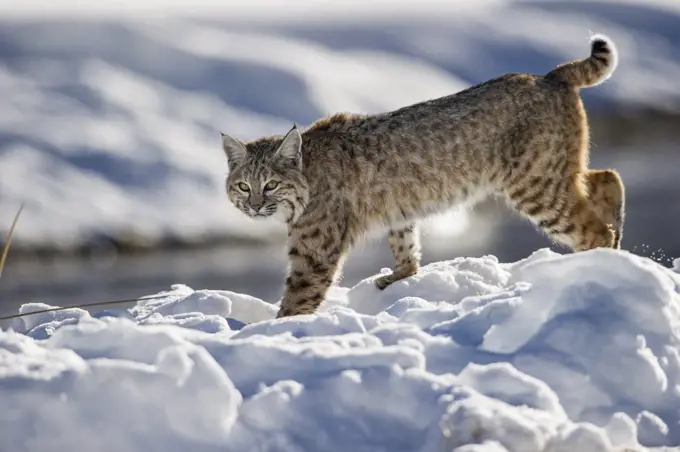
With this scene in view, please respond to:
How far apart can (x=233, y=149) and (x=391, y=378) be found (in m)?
3.32

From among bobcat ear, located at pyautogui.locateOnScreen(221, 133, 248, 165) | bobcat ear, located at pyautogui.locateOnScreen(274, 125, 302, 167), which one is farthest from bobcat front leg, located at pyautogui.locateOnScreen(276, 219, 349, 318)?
bobcat ear, located at pyautogui.locateOnScreen(221, 133, 248, 165)

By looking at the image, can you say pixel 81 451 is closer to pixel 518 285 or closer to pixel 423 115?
pixel 518 285

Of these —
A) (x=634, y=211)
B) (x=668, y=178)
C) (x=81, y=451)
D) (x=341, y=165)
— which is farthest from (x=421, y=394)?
(x=668, y=178)

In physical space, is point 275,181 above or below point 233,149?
below

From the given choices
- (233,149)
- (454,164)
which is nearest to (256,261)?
(233,149)

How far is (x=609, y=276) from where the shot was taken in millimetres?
4102

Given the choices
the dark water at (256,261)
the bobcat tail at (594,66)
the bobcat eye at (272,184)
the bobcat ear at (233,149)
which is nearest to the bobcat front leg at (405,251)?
the bobcat eye at (272,184)

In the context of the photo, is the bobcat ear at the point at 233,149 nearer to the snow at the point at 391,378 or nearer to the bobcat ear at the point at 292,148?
the bobcat ear at the point at 292,148

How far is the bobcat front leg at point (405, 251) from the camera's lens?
6961mm

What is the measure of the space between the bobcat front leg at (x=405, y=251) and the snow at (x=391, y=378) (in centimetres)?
261

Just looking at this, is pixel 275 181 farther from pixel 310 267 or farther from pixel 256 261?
pixel 256 261

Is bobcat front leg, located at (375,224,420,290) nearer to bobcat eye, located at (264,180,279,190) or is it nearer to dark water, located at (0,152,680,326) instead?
bobcat eye, located at (264,180,279,190)

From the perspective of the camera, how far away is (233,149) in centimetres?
654

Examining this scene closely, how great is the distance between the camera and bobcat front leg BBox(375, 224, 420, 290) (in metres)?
6.96
